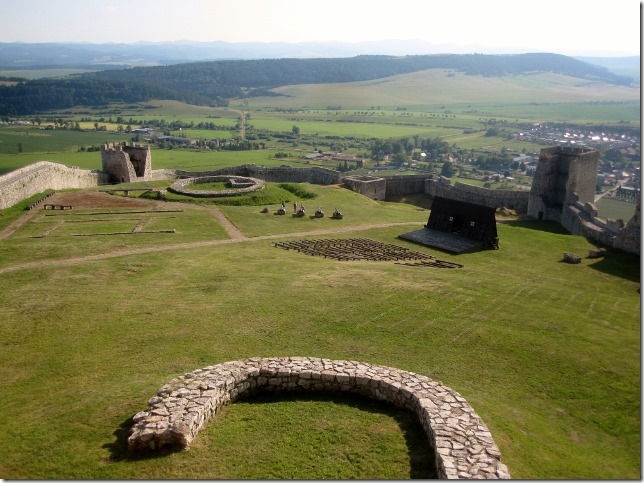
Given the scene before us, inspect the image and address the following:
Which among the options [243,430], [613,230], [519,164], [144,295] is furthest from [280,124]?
[243,430]

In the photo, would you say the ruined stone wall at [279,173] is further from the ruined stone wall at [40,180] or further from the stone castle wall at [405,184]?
the ruined stone wall at [40,180]

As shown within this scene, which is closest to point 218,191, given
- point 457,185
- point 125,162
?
point 125,162

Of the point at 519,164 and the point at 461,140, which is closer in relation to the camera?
the point at 519,164

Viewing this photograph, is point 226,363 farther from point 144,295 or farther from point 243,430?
point 144,295

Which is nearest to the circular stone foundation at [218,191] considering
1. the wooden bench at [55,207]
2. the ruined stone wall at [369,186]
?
the ruined stone wall at [369,186]

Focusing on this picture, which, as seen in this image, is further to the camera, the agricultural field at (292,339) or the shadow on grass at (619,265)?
the shadow on grass at (619,265)

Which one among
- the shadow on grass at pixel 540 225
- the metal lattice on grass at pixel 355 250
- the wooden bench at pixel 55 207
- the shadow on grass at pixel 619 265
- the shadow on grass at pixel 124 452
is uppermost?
the shadow on grass at pixel 124 452
